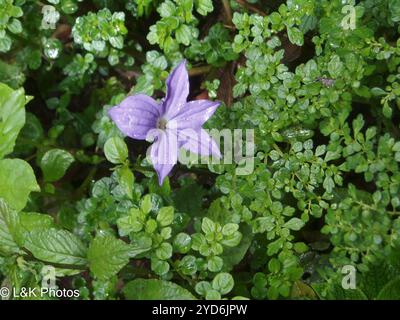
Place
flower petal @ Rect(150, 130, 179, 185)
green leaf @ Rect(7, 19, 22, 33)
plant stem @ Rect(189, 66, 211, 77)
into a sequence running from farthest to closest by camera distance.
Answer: plant stem @ Rect(189, 66, 211, 77) < green leaf @ Rect(7, 19, 22, 33) < flower petal @ Rect(150, 130, 179, 185)

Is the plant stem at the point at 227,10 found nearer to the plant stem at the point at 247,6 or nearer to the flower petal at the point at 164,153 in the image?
the plant stem at the point at 247,6

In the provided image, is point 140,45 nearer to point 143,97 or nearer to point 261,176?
point 143,97

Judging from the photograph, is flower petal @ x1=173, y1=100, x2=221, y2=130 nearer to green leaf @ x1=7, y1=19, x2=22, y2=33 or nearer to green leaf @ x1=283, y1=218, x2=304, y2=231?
green leaf @ x1=283, y1=218, x2=304, y2=231

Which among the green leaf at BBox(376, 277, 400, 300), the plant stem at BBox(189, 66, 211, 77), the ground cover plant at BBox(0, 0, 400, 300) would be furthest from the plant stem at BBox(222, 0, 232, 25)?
the green leaf at BBox(376, 277, 400, 300)

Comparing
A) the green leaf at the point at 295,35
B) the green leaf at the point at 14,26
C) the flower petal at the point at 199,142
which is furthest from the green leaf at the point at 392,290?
the green leaf at the point at 14,26

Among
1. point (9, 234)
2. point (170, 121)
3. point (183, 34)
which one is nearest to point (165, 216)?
point (170, 121)

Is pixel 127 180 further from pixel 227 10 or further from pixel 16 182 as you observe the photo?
pixel 227 10
